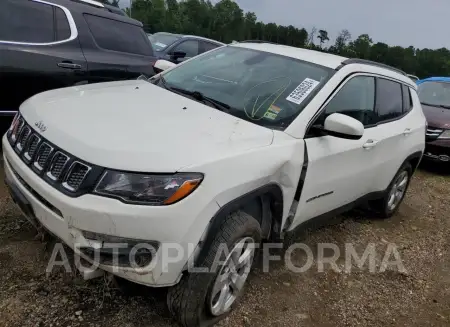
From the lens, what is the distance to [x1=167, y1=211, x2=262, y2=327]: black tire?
8.00ft

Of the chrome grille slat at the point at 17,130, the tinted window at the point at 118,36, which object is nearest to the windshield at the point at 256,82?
the chrome grille slat at the point at 17,130

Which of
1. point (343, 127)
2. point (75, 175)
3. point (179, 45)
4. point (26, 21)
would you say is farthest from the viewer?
point (179, 45)

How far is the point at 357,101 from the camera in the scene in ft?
12.2

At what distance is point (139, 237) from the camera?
220 centimetres

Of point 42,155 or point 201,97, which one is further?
point 201,97

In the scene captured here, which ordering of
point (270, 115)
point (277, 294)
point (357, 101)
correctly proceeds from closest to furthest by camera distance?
point (270, 115) < point (277, 294) < point (357, 101)

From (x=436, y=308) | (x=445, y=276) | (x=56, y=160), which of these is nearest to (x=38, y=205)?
(x=56, y=160)

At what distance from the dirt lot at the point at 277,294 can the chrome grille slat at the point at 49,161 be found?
86cm

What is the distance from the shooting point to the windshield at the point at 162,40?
9449 mm

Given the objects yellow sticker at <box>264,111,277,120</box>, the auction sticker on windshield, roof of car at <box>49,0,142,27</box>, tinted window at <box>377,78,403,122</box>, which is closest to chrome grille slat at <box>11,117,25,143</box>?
yellow sticker at <box>264,111,277,120</box>

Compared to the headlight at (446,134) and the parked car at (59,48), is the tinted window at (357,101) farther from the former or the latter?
the headlight at (446,134)

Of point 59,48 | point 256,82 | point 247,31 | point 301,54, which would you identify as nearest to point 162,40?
point 59,48

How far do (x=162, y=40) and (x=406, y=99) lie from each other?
257 inches

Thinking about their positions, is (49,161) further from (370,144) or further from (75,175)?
(370,144)
